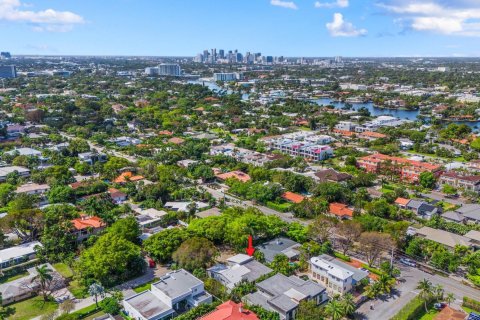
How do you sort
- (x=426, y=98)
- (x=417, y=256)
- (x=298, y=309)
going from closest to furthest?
(x=298, y=309) < (x=417, y=256) < (x=426, y=98)

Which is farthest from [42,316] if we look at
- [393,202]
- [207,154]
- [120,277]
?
[207,154]

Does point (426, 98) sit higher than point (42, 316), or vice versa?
point (426, 98)

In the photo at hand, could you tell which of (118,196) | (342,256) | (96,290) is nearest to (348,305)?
(342,256)

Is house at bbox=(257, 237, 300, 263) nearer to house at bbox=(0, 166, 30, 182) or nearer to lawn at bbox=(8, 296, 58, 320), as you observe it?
lawn at bbox=(8, 296, 58, 320)

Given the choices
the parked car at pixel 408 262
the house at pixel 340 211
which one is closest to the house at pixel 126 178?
the house at pixel 340 211

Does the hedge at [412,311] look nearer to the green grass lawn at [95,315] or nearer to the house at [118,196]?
the green grass lawn at [95,315]

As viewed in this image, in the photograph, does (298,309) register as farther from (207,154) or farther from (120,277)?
(207,154)
